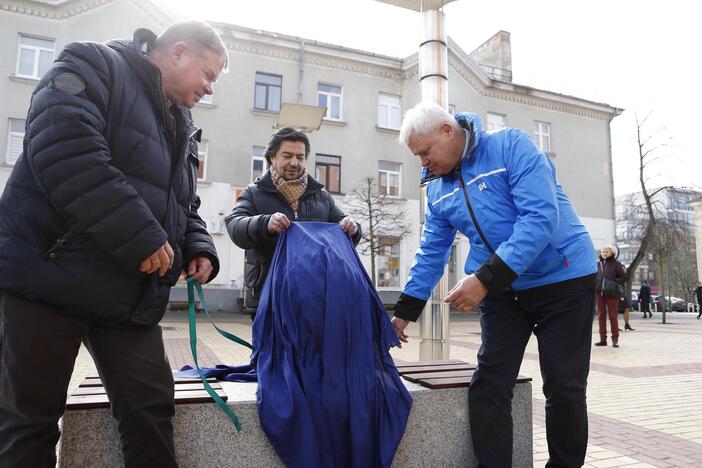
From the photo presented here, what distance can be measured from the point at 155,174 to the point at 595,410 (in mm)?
4350

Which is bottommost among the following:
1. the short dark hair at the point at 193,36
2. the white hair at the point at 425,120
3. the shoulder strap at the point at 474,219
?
the shoulder strap at the point at 474,219

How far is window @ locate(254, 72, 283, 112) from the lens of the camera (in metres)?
20.0

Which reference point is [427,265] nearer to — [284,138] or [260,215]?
[260,215]

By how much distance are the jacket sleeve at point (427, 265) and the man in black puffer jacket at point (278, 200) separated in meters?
0.48

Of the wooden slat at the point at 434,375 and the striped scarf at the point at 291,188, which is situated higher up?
the striped scarf at the point at 291,188

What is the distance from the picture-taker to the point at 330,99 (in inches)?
826

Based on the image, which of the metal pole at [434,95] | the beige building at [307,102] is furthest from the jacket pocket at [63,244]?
the beige building at [307,102]

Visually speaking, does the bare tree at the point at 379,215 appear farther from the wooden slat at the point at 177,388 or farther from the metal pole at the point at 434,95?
the wooden slat at the point at 177,388

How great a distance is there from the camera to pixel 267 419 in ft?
7.34

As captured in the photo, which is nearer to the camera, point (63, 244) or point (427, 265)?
point (63, 244)

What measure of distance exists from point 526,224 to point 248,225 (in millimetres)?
1635

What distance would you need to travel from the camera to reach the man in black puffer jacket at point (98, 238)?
1.58 metres

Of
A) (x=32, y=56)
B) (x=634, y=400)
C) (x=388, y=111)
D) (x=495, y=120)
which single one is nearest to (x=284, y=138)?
(x=634, y=400)

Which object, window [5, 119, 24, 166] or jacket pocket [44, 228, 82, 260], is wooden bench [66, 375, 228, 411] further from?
window [5, 119, 24, 166]
